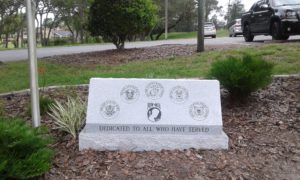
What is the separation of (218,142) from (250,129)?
2.33 ft

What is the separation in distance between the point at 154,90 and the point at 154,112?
22cm

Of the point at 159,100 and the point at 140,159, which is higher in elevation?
the point at 159,100

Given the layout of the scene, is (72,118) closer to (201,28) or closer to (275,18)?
(201,28)

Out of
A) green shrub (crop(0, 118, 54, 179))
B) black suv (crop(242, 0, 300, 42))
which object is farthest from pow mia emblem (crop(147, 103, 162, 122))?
black suv (crop(242, 0, 300, 42))

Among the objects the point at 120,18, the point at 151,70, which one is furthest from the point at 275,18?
the point at 151,70

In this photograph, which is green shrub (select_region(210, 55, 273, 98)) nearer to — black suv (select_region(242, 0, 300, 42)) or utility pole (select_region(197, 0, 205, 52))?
utility pole (select_region(197, 0, 205, 52))

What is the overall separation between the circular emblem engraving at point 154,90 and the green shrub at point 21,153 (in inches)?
45.4

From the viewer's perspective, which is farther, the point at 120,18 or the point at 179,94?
the point at 120,18

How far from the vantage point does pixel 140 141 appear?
14.6 feet

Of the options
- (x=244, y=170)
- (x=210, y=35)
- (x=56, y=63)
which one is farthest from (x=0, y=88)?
(x=210, y=35)

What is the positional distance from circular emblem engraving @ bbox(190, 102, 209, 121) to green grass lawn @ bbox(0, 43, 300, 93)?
2.43 meters

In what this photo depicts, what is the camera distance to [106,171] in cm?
407

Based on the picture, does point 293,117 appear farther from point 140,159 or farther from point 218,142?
point 140,159

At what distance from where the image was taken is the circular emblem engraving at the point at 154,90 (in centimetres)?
455
